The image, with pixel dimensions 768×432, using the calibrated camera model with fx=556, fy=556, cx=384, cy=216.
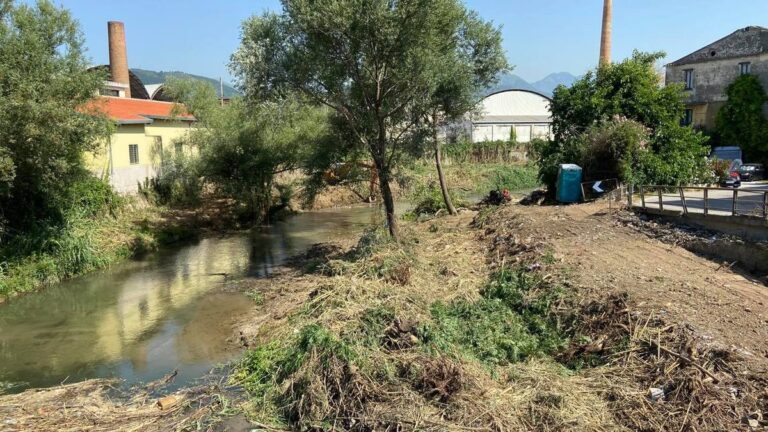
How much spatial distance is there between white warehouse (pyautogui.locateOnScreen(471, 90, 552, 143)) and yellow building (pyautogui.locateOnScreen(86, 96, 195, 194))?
2891 cm

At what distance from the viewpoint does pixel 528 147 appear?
49.8 m

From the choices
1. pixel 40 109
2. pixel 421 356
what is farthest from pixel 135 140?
pixel 421 356

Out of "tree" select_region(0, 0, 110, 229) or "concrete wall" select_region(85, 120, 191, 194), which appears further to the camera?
"concrete wall" select_region(85, 120, 191, 194)

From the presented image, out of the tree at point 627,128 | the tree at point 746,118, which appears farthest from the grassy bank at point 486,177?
the tree at point 627,128

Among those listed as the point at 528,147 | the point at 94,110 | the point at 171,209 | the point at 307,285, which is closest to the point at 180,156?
the point at 171,209

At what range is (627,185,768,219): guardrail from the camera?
566 inches

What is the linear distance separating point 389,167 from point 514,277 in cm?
787

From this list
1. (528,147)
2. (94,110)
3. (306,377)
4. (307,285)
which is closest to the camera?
(306,377)

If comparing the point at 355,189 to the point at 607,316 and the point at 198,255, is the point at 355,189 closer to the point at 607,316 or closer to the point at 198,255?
the point at 198,255

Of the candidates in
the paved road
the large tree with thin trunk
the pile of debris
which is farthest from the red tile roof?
the pile of debris

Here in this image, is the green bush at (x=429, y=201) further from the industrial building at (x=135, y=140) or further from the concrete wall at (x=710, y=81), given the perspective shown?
the concrete wall at (x=710, y=81)

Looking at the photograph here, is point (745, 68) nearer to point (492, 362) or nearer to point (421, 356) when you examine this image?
point (492, 362)

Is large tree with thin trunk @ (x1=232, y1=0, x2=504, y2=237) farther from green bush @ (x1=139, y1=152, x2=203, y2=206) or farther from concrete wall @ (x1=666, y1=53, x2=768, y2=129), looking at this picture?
concrete wall @ (x1=666, y1=53, x2=768, y2=129)

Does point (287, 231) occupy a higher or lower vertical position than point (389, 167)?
lower
